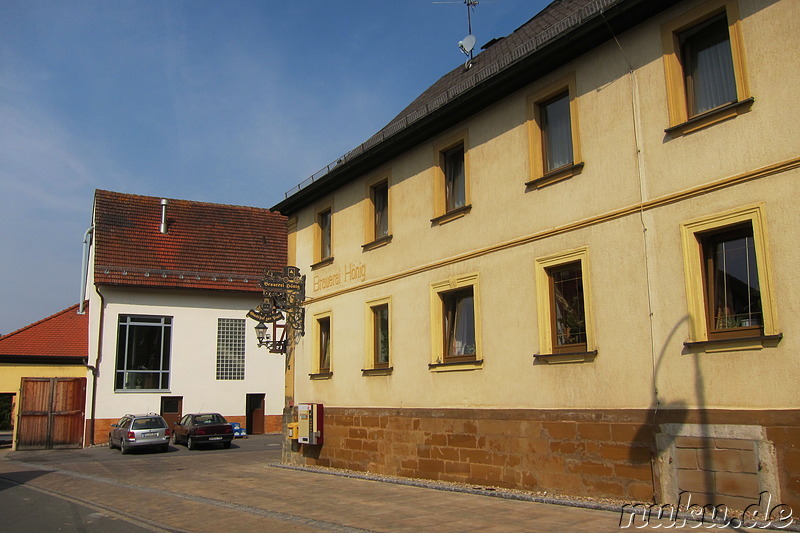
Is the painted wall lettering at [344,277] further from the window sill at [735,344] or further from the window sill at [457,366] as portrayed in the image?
the window sill at [735,344]

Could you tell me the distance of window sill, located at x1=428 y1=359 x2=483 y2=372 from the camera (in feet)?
44.3

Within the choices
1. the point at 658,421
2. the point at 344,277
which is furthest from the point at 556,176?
the point at 344,277

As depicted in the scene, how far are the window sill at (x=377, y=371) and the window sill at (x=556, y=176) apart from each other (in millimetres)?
5745

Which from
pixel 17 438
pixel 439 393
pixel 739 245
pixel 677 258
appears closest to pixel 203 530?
pixel 439 393

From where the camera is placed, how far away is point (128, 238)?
3341cm

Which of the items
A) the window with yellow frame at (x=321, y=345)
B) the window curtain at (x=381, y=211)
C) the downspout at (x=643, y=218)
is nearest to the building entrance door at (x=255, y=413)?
the window with yellow frame at (x=321, y=345)

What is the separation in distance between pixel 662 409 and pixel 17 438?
27.1 m

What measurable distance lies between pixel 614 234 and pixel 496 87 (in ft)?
13.4

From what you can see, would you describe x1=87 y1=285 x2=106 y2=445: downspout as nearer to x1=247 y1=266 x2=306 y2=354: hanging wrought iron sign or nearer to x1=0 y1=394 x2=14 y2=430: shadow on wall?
x1=247 y1=266 x2=306 y2=354: hanging wrought iron sign

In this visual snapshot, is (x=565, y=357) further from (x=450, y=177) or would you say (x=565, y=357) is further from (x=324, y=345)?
(x=324, y=345)

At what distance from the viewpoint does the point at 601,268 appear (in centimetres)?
1114

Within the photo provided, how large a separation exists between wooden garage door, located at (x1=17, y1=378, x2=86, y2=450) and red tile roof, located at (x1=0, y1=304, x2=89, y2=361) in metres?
2.97

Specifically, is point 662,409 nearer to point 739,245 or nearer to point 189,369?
point 739,245

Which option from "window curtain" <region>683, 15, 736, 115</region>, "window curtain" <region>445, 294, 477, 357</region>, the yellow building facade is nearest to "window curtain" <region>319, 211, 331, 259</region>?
the yellow building facade
